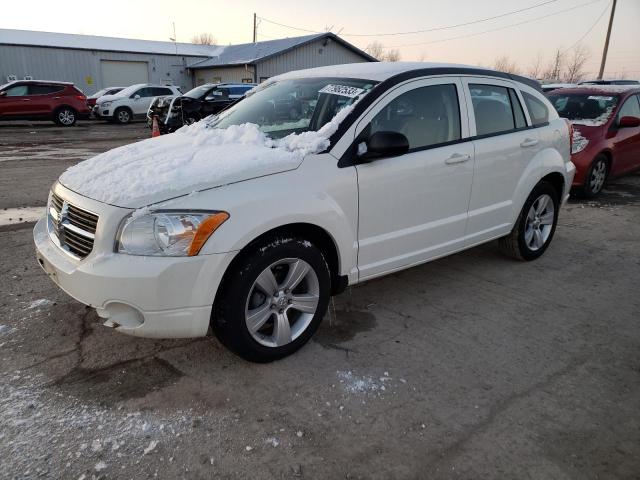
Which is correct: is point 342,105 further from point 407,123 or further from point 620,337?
point 620,337

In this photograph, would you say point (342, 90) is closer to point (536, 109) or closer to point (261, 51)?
point (536, 109)

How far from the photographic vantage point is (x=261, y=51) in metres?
33.1

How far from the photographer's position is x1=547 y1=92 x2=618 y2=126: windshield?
26.2ft

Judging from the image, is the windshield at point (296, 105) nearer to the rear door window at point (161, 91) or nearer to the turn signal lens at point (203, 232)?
the turn signal lens at point (203, 232)

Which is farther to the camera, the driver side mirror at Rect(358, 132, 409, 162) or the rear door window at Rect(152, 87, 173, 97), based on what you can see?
the rear door window at Rect(152, 87, 173, 97)

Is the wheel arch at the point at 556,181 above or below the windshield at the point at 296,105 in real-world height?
below

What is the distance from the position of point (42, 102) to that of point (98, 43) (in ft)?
55.9

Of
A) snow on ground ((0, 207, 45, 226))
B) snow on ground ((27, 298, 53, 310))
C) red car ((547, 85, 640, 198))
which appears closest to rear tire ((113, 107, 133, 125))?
snow on ground ((0, 207, 45, 226))

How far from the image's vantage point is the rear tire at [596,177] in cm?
766

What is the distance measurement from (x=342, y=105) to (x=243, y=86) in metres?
15.9

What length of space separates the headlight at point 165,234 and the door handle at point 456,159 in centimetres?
199

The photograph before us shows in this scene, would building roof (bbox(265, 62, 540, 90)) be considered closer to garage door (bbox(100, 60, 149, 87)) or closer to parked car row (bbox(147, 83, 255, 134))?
parked car row (bbox(147, 83, 255, 134))

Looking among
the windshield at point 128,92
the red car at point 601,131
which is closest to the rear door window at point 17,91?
the windshield at point 128,92

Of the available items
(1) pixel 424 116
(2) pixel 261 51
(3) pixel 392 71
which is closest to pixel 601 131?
(1) pixel 424 116
